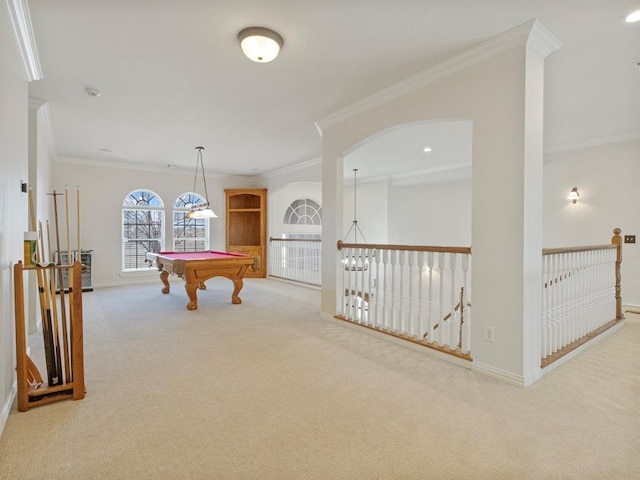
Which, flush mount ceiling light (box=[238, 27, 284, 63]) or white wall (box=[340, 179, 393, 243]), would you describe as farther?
white wall (box=[340, 179, 393, 243])

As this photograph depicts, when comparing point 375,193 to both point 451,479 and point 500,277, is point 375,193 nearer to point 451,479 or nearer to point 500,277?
point 500,277

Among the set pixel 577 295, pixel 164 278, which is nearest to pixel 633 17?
pixel 577 295

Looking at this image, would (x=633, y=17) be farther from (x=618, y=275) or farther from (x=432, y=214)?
(x=432, y=214)

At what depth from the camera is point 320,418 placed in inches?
81.0

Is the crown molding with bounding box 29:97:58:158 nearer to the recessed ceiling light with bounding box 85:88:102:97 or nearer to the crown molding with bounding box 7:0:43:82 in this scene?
the recessed ceiling light with bounding box 85:88:102:97

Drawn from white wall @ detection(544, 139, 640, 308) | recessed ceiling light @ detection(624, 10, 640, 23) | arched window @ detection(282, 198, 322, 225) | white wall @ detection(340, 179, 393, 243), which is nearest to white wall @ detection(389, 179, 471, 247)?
white wall @ detection(340, 179, 393, 243)

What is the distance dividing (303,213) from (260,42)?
7525mm

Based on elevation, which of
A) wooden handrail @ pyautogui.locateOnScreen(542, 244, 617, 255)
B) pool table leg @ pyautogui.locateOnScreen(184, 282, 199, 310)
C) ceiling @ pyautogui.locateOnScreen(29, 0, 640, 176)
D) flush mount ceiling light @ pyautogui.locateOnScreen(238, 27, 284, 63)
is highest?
ceiling @ pyautogui.locateOnScreen(29, 0, 640, 176)

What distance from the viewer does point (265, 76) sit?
3230mm

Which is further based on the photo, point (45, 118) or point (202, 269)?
point (202, 269)

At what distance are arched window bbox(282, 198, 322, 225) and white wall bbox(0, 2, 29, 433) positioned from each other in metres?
7.31

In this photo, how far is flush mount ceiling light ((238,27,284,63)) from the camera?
2.45m

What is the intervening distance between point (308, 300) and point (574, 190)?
4.49 metres

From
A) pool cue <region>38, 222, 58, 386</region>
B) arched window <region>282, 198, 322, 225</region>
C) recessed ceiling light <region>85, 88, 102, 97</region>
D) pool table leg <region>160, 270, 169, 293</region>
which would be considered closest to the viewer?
pool cue <region>38, 222, 58, 386</region>
